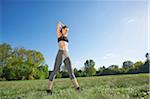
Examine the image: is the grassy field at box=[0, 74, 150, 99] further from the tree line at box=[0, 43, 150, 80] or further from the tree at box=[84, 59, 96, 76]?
the tree at box=[84, 59, 96, 76]

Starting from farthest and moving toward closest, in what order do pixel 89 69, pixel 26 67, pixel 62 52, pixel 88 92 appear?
pixel 89 69
pixel 26 67
pixel 62 52
pixel 88 92

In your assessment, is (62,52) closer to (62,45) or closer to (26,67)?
(62,45)

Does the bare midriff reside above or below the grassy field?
above

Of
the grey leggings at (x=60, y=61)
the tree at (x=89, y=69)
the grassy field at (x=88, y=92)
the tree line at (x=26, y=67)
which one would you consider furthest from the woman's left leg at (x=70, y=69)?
the tree at (x=89, y=69)

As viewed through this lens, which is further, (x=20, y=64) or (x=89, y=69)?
(x=89, y=69)

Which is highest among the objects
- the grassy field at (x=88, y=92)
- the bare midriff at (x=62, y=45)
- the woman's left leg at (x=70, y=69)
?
the bare midriff at (x=62, y=45)

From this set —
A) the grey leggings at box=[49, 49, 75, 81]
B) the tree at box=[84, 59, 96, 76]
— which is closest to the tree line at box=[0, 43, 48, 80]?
the tree at box=[84, 59, 96, 76]

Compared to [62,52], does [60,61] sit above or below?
below

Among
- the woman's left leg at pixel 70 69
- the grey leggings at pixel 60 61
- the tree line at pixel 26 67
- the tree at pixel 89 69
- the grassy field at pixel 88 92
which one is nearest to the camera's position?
the grassy field at pixel 88 92

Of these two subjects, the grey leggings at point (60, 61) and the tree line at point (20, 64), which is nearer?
the grey leggings at point (60, 61)

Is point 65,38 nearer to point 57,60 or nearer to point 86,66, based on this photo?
point 57,60

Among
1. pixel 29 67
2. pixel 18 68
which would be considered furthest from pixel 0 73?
pixel 29 67

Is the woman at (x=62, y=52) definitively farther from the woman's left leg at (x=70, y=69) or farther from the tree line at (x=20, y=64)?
the tree line at (x=20, y=64)

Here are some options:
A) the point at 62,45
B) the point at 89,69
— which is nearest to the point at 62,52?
the point at 62,45
